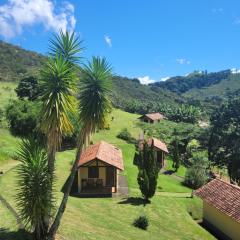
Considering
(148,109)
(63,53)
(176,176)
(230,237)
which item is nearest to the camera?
(63,53)

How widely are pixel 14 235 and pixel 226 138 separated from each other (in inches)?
3008

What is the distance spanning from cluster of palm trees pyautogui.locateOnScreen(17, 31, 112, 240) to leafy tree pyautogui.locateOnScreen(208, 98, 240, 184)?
46.9 m

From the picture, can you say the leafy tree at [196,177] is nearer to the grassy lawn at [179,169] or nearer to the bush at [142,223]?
the grassy lawn at [179,169]

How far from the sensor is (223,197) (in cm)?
3728

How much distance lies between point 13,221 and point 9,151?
2738cm

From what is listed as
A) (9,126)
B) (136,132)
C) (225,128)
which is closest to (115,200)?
(9,126)

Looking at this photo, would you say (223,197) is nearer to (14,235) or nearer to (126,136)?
(14,235)

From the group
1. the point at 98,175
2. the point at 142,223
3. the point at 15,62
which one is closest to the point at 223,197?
the point at 142,223

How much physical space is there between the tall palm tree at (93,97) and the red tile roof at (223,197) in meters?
16.9

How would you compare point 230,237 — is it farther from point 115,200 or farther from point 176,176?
point 176,176

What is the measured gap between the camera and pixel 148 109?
5920 inches

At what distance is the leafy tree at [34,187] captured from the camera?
2117 cm

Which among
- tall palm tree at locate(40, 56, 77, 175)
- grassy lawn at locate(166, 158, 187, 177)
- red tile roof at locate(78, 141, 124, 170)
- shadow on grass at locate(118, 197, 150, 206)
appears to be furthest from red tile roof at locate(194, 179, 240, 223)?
grassy lawn at locate(166, 158, 187, 177)

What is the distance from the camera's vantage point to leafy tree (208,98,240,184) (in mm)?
77250
